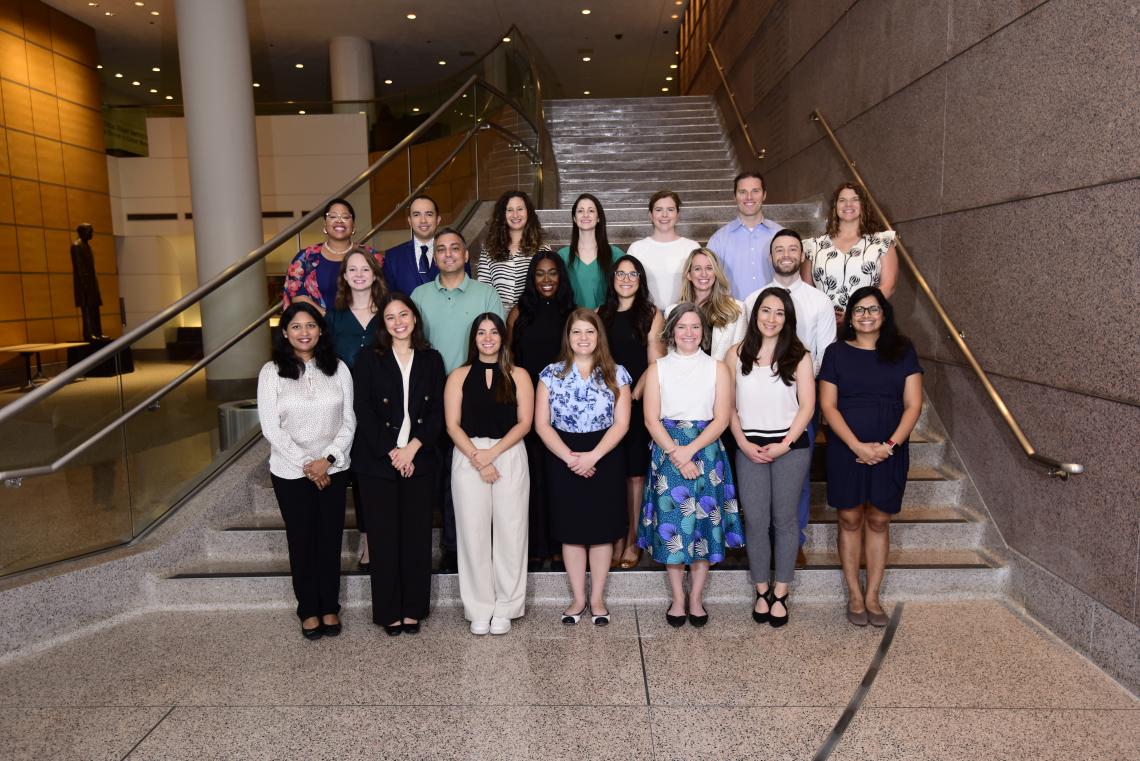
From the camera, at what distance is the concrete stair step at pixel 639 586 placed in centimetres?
400

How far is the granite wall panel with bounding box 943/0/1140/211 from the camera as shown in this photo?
3.12 metres

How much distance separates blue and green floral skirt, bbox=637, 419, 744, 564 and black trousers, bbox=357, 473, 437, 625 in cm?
104

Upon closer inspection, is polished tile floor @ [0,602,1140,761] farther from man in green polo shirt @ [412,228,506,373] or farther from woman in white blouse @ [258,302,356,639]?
man in green polo shirt @ [412,228,506,373]

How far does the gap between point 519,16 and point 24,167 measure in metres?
7.46

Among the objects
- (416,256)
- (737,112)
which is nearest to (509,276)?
(416,256)

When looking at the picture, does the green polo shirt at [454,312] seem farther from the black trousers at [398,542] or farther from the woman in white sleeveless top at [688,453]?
the woman in white sleeveless top at [688,453]

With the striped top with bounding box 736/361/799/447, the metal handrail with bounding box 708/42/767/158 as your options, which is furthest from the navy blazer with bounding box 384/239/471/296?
the metal handrail with bounding box 708/42/767/158

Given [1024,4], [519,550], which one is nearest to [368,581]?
[519,550]

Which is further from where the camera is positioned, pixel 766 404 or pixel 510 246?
pixel 510 246

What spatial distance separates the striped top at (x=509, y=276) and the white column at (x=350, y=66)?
35.1ft

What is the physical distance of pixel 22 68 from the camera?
1063 centimetres

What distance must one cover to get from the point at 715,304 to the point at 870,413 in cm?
86

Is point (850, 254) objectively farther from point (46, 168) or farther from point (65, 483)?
point (46, 168)

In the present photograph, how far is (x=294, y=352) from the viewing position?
3.64 m
